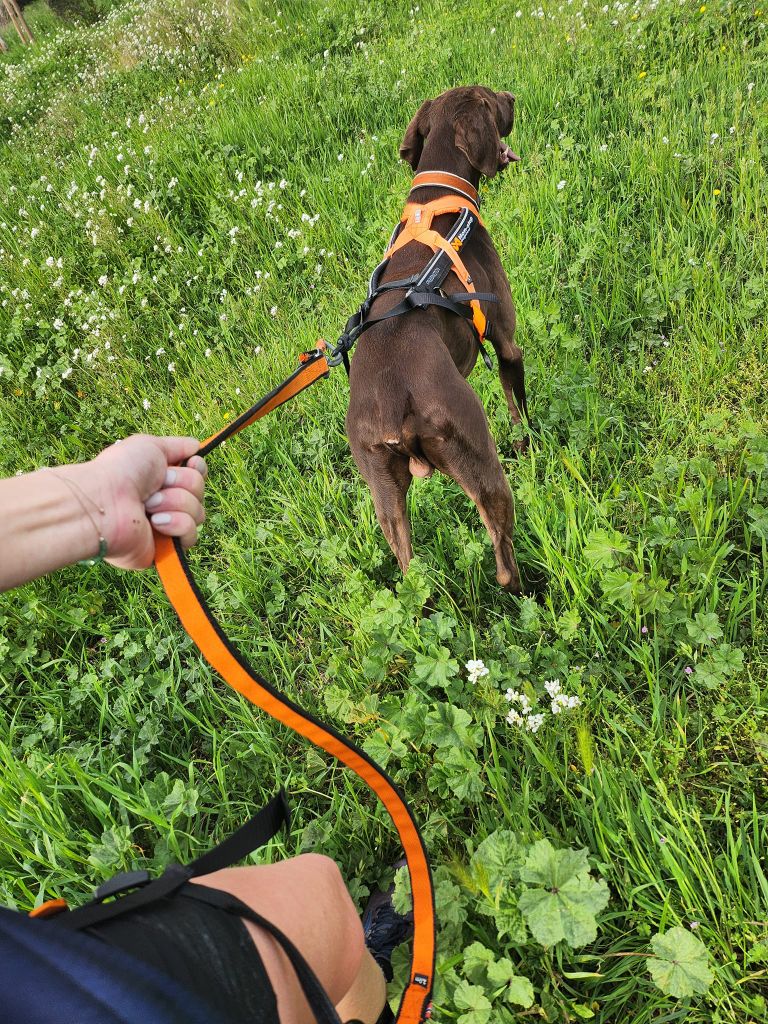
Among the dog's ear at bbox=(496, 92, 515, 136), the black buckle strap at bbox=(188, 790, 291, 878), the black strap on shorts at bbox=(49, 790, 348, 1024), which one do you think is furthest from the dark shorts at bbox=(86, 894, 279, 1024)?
the dog's ear at bbox=(496, 92, 515, 136)

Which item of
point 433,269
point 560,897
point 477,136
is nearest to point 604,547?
point 560,897

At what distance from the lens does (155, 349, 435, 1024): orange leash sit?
1144mm

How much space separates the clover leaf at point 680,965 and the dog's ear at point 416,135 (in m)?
3.29

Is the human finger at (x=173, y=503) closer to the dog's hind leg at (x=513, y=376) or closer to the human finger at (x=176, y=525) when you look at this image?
the human finger at (x=176, y=525)

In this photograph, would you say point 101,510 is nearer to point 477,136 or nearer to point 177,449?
point 177,449

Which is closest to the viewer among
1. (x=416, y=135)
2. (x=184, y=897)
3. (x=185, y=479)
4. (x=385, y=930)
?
(x=184, y=897)

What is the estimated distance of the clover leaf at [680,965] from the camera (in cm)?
127

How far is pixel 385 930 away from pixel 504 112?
356cm

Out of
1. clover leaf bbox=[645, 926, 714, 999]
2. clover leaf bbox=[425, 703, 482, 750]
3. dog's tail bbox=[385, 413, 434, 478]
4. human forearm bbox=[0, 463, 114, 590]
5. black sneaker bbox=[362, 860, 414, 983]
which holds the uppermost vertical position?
human forearm bbox=[0, 463, 114, 590]

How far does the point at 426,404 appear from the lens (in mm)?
2092

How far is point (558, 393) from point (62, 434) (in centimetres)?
325

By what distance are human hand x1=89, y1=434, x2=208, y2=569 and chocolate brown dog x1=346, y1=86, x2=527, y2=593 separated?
0.93 metres

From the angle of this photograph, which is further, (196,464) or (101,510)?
(196,464)

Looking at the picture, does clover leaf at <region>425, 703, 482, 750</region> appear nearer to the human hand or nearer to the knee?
the knee
